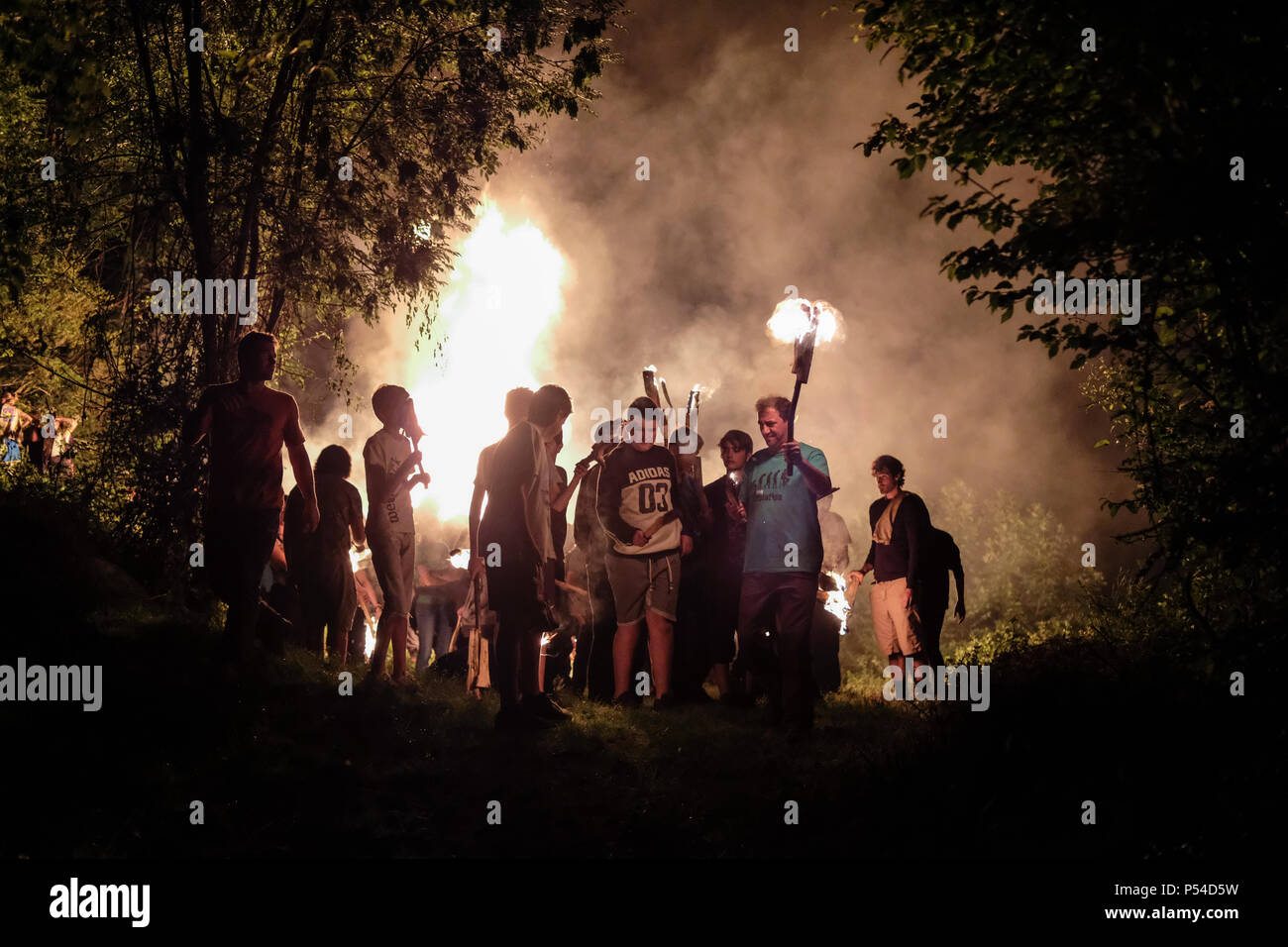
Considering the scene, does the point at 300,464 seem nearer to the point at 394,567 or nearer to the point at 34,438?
the point at 394,567

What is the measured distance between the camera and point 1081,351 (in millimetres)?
7055

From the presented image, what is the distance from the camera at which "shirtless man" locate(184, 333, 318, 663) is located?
7.12 metres

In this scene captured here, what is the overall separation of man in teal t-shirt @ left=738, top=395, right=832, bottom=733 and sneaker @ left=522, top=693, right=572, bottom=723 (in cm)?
162

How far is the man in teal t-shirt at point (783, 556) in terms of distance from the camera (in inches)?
295

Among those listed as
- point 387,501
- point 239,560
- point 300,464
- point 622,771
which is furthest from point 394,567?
point 622,771

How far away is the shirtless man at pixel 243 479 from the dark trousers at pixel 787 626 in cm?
364

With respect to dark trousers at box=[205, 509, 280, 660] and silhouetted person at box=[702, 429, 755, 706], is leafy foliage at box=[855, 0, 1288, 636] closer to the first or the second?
silhouetted person at box=[702, 429, 755, 706]

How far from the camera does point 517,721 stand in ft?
23.6

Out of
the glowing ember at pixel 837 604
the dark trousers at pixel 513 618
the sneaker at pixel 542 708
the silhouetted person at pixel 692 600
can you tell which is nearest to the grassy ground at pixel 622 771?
the sneaker at pixel 542 708

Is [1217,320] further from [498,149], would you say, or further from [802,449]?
[498,149]

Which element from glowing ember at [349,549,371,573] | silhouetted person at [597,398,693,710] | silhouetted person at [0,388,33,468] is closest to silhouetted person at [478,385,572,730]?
silhouetted person at [597,398,693,710]

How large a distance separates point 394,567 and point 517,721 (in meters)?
1.98
